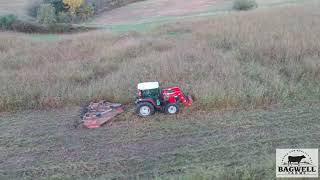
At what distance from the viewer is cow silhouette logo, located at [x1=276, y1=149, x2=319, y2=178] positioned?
19.2 feet

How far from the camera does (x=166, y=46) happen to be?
1491 cm

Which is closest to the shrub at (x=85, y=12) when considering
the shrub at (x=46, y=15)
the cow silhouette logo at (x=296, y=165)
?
the shrub at (x=46, y=15)

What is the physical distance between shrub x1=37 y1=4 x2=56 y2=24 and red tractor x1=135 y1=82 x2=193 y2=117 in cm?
2692

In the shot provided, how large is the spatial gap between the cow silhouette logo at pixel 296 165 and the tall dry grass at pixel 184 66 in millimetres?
3402

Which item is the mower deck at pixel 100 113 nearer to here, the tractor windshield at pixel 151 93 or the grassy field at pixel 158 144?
the grassy field at pixel 158 144

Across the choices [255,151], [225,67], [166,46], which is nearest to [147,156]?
[255,151]

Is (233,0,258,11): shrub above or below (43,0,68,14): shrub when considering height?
below

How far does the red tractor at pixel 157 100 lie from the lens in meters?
9.36

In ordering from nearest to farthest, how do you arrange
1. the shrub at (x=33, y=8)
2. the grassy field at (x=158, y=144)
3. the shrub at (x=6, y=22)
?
1. the grassy field at (x=158, y=144)
2. the shrub at (x=6, y=22)
3. the shrub at (x=33, y=8)

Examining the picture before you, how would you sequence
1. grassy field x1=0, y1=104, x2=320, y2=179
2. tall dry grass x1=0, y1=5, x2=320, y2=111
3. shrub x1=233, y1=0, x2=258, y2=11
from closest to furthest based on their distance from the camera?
grassy field x1=0, y1=104, x2=320, y2=179 < tall dry grass x1=0, y1=5, x2=320, y2=111 < shrub x1=233, y1=0, x2=258, y2=11

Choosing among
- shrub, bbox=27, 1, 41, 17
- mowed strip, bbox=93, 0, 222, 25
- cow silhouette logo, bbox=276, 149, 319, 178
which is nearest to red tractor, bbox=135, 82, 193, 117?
cow silhouette logo, bbox=276, 149, 319, 178

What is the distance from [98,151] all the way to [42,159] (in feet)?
3.37

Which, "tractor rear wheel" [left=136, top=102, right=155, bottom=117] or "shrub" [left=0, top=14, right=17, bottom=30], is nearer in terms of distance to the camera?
"tractor rear wheel" [left=136, top=102, right=155, bottom=117]

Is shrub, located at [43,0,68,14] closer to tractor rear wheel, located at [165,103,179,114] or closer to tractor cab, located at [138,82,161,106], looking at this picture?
tractor cab, located at [138,82,161,106]
